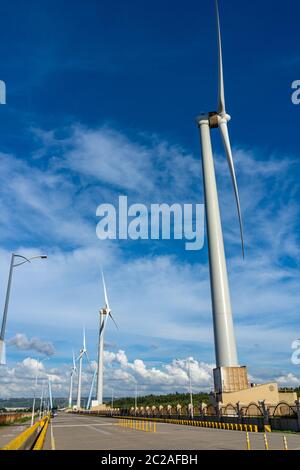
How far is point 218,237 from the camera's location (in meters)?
62.1

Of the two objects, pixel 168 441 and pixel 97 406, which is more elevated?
pixel 97 406

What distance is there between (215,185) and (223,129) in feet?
31.0

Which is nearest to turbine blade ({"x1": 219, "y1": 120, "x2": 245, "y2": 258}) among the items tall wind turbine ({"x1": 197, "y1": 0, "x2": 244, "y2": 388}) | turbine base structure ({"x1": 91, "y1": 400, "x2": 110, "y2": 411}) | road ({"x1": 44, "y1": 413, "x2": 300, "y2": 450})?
tall wind turbine ({"x1": 197, "y1": 0, "x2": 244, "y2": 388})

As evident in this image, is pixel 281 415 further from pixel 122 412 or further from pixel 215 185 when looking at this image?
pixel 122 412

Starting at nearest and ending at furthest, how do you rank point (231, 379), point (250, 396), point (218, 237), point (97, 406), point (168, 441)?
point (168, 441)
point (250, 396)
point (231, 379)
point (218, 237)
point (97, 406)

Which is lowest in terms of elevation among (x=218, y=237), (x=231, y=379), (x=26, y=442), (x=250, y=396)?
(x=26, y=442)

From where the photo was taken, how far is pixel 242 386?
180 feet

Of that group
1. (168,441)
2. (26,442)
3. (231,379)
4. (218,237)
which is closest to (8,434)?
(168,441)

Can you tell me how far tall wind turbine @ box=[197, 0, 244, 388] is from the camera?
2207 inches

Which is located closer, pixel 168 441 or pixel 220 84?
pixel 168 441

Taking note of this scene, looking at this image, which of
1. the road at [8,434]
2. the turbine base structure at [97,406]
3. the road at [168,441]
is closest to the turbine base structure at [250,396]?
the road at [168,441]

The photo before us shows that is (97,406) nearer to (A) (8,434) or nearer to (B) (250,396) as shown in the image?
(B) (250,396)

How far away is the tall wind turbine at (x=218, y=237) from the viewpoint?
2207 inches
